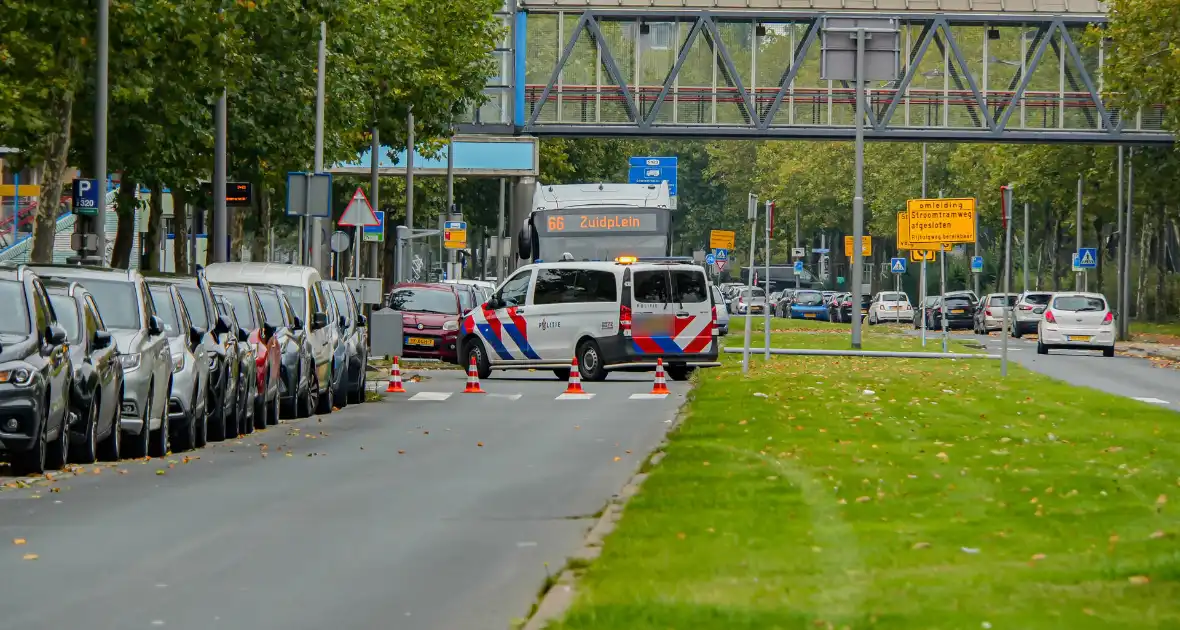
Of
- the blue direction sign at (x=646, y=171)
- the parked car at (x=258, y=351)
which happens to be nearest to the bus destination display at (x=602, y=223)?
the parked car at (x=258, y=351)

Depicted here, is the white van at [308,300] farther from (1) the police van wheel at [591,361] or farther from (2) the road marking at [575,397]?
(1) the police van wheel at [591,361]

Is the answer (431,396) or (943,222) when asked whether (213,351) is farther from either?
(943,222)

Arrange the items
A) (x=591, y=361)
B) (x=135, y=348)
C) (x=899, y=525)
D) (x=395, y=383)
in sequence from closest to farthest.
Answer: (x=899, y=525), (x=135, y=348), (x=395, y=383), (x=591, y=361)

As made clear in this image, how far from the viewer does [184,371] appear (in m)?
19.6

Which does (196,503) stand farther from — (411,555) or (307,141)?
(307,141)

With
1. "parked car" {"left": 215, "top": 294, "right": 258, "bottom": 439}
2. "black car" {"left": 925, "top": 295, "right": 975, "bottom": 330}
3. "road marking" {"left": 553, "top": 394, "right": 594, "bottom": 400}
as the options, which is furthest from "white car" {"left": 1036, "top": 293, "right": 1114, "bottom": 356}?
"parked car" {"left": 215, "top": 294, "right": 258, "bottom": 439}

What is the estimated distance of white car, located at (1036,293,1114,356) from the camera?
2060 inches

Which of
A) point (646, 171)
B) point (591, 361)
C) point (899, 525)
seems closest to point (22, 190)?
point (646, 171)

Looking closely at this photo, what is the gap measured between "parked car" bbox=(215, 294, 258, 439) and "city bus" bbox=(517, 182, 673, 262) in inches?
637

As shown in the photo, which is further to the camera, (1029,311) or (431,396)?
(1029,311)

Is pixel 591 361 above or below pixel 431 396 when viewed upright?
above

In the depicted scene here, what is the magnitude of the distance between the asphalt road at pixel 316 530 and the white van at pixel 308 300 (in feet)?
11.4

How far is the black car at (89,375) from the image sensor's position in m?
16.8

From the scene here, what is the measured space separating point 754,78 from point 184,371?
41228 mm
